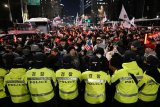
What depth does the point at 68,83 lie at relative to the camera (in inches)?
250

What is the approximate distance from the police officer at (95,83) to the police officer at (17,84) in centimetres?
162

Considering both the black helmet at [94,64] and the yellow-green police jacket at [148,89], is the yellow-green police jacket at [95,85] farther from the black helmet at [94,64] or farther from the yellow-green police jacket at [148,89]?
the yellow-green police jacket at [148,89]

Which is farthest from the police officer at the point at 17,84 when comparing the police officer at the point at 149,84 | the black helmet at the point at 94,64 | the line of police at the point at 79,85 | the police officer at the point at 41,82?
the police officer at the point at 149,84

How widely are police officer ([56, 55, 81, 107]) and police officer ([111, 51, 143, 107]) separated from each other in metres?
0.96

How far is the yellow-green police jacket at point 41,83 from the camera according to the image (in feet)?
20.1

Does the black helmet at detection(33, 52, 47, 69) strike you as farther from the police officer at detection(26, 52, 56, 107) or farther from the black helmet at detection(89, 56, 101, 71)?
the black helmet at detection(89, 56, 101, 71)

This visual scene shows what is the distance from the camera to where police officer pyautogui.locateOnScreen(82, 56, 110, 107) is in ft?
20.1

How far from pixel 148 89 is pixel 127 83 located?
79 cm

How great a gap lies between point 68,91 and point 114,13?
116m

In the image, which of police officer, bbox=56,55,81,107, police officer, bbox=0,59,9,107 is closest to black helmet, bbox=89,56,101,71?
police officer, bbox=56,55,81,107

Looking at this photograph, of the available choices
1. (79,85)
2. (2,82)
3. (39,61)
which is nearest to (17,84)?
(2,82)

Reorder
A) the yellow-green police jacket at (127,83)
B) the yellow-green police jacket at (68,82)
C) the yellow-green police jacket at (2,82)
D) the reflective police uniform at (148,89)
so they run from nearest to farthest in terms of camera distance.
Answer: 1. the yellow-green police jacket at (127,83)
2. the yellow-green police jacket at (68,82)
3. the reflective police uniform at (148,89)
4. the yellow-green police jacket at (2,82)

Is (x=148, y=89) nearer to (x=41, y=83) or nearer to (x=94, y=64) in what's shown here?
(x=94, y=64)

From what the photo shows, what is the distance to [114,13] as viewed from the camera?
4695 inches
